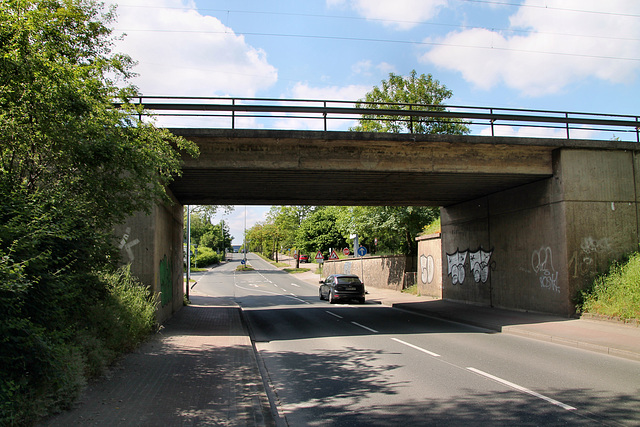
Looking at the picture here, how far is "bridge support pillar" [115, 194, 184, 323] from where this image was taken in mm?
12016

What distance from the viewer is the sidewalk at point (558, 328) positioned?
31.5 feet

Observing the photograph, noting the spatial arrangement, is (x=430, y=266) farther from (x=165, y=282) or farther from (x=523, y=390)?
(x=523, y=390)

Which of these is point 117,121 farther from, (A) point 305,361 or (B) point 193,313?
(B) point 193,313

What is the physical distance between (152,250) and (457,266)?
14.3m

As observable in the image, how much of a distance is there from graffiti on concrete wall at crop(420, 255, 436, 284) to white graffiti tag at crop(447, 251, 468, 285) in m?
2.76

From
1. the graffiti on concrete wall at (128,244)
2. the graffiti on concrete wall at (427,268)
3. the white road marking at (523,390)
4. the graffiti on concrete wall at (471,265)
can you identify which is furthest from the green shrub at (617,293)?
the graffiti on concrete wall at (128,244)

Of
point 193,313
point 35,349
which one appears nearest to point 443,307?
point 193,313

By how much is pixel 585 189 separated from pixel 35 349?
1512 cm

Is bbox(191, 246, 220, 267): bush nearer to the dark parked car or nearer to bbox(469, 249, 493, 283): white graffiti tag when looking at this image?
the dark parked car

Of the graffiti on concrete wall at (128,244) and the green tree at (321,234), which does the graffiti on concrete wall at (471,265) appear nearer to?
the graffiti on concrete wall at (128,244)

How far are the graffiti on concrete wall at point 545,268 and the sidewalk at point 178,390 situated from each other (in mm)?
10005

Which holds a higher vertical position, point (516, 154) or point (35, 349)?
point (516, 154)

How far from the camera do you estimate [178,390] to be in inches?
249

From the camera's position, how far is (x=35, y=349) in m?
4.41
